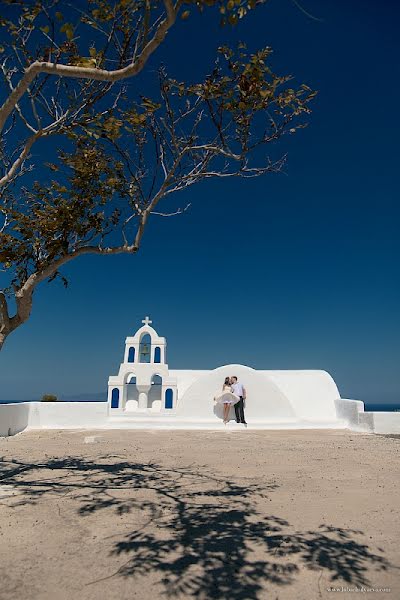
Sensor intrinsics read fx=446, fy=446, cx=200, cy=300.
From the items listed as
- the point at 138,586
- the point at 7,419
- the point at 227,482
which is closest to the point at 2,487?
the point at 227,482

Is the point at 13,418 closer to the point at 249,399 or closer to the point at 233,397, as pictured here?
the point at 233,397

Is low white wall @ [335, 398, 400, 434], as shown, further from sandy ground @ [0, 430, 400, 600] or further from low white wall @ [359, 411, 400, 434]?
sandy ground @ [0, 430, 400, 600]

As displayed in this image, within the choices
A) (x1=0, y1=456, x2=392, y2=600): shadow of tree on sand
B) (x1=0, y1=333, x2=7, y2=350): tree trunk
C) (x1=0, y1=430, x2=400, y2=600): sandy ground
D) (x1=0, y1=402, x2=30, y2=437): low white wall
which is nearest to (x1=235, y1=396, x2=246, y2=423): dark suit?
(x1=0, y1=430, x2=400, y2=600): sandy ground

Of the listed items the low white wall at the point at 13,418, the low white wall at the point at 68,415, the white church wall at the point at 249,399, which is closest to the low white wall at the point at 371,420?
the white church wall at the point at 249,399

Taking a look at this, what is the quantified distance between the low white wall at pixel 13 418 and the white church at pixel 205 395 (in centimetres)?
295

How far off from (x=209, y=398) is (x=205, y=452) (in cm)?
778

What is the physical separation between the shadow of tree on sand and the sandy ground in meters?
0.02

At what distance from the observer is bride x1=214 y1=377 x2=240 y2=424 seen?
16.8 meters

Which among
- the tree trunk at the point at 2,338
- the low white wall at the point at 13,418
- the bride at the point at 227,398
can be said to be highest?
the tree trunk at the point at 2,338

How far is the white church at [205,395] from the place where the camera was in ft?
56.4

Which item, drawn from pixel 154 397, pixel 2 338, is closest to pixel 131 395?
pixel 154 397

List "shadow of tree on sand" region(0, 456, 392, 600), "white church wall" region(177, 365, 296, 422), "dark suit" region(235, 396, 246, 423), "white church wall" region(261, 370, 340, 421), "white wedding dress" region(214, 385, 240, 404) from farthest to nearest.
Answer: "white church wall" region(261, 370, 340, 421)
"white church wall" region(177, 365, 296, 422)
"white wedding dress" region(214, 385, 240, 404)
"dark suit" region(235, 396, 246, 423)
"shadow of tree on sand" region(0, 456, 392, 600)

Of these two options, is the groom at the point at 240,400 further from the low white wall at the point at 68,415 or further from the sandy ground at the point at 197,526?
the sandy ground at the point at 197,526

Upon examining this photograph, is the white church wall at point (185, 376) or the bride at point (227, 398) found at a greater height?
the white church wall at point (185, 376)
